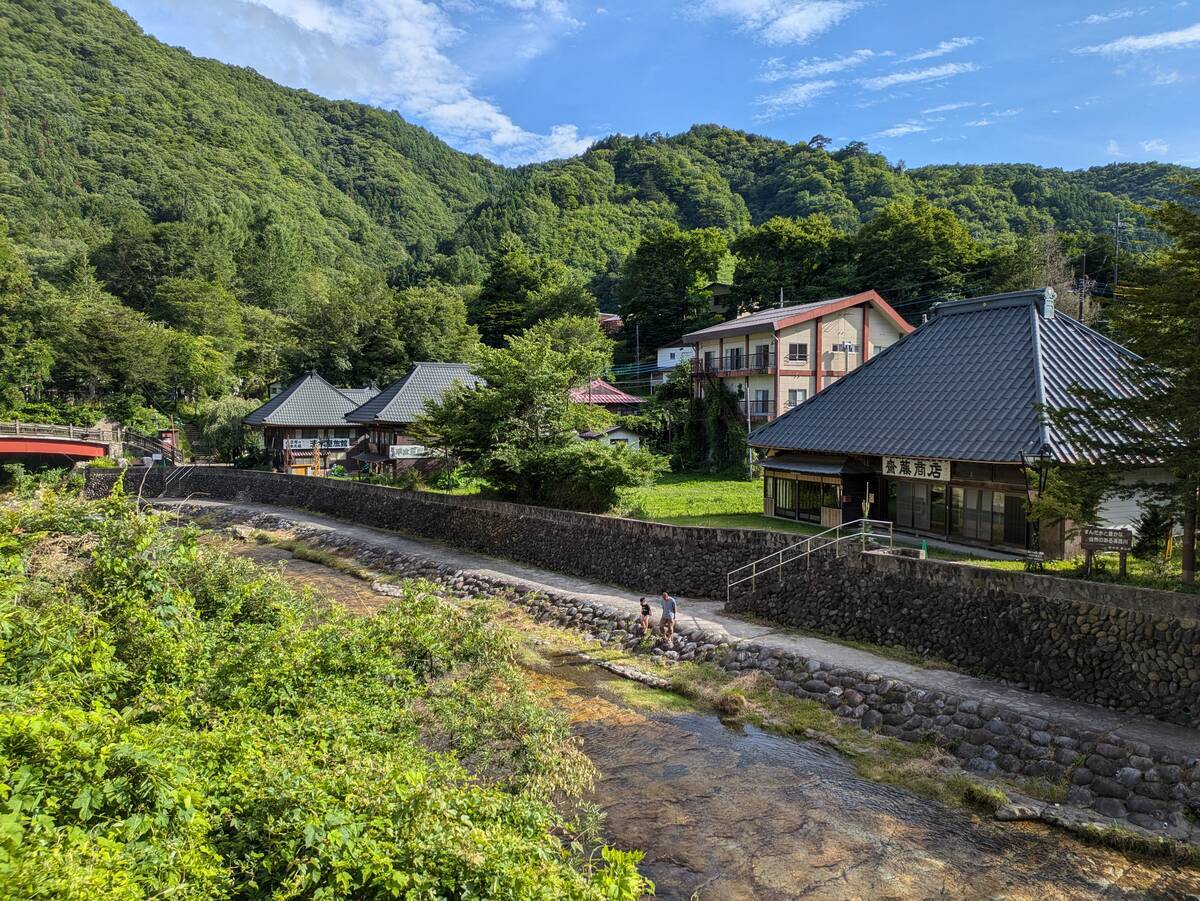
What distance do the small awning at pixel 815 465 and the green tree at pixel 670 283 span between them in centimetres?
3664

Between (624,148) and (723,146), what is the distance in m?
18.7

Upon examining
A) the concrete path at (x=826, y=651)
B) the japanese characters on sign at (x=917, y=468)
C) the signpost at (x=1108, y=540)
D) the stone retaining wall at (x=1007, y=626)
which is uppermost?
the japanese characters on sign at (x=917, y=468)

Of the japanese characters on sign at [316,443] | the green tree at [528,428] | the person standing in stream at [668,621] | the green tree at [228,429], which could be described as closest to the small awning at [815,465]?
the green tree at [528,428]

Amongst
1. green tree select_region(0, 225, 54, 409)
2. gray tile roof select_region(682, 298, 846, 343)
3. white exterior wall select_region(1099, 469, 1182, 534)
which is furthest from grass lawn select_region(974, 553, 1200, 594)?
green tree select_region(0, 225, 54, 409)

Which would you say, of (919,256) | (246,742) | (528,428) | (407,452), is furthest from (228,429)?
(919,256)

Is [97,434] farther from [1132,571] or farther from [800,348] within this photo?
[1132,571]

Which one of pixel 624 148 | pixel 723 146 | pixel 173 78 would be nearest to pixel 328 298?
pixel 624 148

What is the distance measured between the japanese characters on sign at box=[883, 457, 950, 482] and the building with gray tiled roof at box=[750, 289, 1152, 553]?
30 millimetres

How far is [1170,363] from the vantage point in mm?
12508

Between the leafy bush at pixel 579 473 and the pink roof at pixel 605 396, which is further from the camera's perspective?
the pink roof at pixel 605 396

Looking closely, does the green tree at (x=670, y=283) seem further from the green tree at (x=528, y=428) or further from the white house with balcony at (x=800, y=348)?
the green tree at (x=528, y=428)

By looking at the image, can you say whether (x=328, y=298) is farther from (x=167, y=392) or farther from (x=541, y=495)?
(x=541, y=495)

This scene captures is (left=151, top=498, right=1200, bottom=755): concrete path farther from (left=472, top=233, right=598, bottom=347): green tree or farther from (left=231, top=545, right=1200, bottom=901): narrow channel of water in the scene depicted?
(left=472, top=233, right=598, bottom=347): green tree

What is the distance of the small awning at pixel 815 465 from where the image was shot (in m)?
22.0
